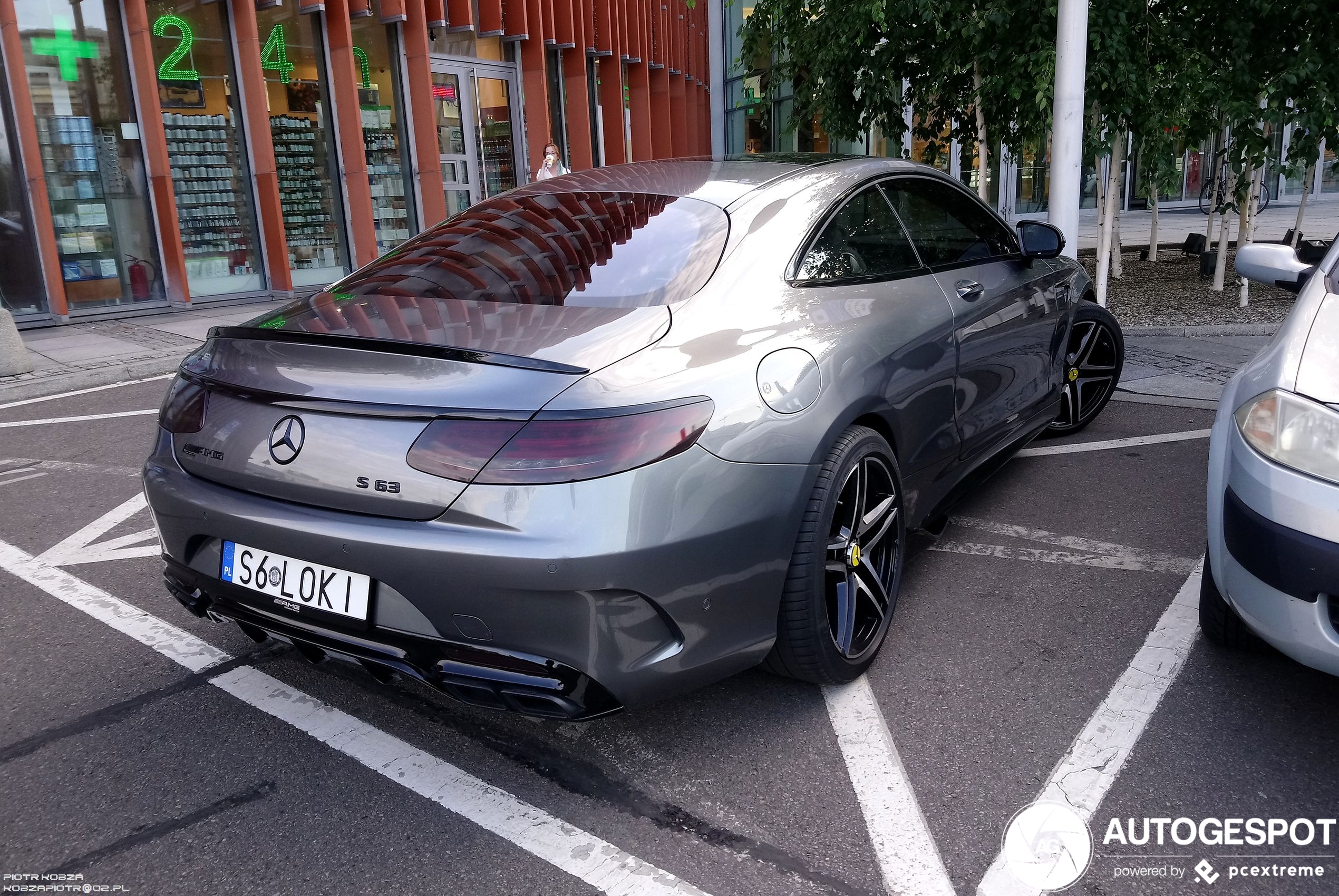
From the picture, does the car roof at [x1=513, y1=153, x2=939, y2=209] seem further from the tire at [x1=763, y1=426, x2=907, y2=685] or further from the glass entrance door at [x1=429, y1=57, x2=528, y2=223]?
the glass entrance door at [x1=429, y1=57, x2=528, y2=223]

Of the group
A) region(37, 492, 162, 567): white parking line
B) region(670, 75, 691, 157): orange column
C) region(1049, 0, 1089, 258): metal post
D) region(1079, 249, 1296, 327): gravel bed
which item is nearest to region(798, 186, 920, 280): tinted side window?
region(37, 492, 162, 567): white parking line

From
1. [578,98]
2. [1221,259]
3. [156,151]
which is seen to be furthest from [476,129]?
[1221,259]

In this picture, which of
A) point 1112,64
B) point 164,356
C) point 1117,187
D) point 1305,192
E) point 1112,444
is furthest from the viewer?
point 1305,192

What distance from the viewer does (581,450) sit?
221 cm

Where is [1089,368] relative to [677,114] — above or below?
below

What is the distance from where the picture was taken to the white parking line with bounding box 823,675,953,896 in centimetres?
217

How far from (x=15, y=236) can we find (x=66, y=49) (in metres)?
2.12

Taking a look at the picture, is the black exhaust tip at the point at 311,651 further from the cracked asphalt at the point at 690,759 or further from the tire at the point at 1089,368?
the tire at the point at 1089,368

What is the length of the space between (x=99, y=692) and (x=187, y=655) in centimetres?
27

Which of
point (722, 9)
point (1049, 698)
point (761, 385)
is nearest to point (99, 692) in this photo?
point (761, 385)

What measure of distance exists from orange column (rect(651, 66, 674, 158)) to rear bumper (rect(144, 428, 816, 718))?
1902 centimetres

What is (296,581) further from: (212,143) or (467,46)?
(467,46)

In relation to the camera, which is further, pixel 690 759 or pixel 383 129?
pixel 383 129

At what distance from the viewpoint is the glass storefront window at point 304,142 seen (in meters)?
13.1
